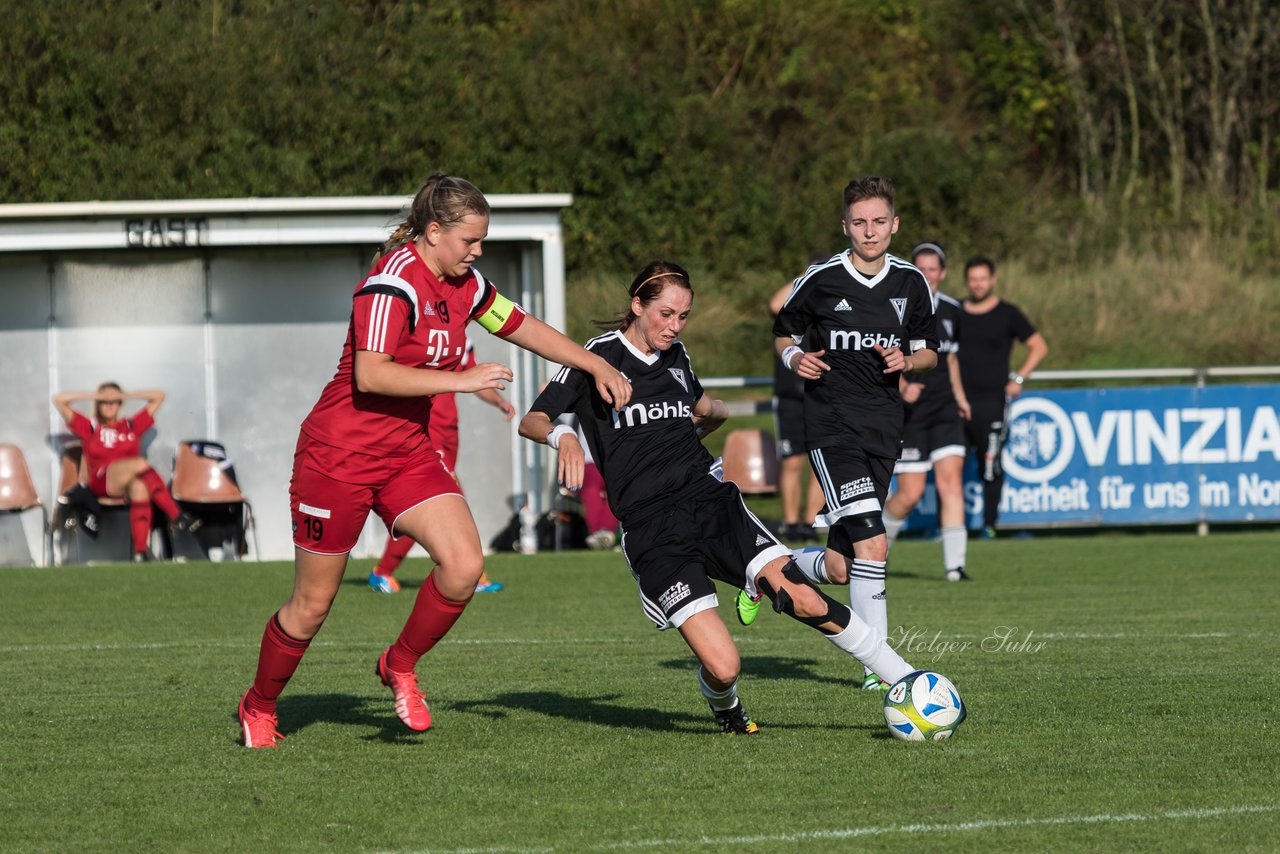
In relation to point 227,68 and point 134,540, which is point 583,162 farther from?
point 134,540

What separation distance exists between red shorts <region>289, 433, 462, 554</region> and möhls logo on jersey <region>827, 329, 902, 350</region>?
7.03ft

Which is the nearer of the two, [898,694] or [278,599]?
[898,694]

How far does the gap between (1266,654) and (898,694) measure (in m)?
2.74

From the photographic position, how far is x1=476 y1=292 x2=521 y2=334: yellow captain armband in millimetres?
5844

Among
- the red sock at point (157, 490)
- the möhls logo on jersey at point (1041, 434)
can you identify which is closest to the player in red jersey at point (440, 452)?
the red sock at point (157, 490)

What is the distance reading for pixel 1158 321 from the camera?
2212 cm

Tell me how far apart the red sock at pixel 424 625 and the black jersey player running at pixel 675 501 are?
2.11 feet

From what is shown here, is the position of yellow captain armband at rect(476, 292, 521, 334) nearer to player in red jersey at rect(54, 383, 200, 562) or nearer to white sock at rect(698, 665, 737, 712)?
white sock at rect(698, 665, 737, 712)

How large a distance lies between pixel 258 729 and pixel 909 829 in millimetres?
2500

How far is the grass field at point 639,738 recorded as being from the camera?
441cm

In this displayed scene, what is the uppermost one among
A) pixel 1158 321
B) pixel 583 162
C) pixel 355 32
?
pixel 355 32

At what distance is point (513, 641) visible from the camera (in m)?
8.62

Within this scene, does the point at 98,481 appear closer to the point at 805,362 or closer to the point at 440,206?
the point at 805,362

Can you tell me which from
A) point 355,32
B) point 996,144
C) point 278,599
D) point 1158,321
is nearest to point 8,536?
point 278,599
